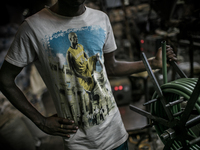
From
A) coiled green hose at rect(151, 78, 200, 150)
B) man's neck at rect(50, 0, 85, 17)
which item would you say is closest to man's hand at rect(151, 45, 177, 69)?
coiled green hose at rect(151, 78, 200, 150)

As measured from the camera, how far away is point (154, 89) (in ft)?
6.78

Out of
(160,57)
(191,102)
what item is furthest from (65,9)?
(191,102)

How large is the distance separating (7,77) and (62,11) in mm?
556

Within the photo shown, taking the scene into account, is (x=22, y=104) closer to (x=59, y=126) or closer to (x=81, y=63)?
(x=59, y=126)

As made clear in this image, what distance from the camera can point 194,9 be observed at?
2.91 m

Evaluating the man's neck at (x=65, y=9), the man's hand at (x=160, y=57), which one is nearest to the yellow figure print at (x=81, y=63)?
the man's neck at (x=65, y=9)

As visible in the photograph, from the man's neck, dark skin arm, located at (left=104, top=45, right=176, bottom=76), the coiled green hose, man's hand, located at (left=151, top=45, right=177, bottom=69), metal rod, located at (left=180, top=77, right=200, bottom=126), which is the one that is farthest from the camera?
dark skin arm, located at (left=104, top=45, right=176, bottom=76)

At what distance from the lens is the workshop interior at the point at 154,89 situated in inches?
41.0

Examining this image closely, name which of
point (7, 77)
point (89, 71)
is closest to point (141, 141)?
point (89, 71)

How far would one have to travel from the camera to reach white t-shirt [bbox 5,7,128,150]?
43.8 inches

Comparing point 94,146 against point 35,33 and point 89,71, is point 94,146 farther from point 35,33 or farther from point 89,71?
point 35,33

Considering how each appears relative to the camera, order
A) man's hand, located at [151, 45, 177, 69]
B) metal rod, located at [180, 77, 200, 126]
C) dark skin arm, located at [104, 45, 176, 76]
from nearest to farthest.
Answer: metal rod, located at [180, 77, 200, 126] → man's hand, located at [151, 45, 177, 69] → dark skin arm, located at [104, 45, 176, 76]

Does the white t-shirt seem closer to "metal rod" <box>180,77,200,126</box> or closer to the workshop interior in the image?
the workshop interior

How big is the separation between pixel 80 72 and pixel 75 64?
64 millimetres
